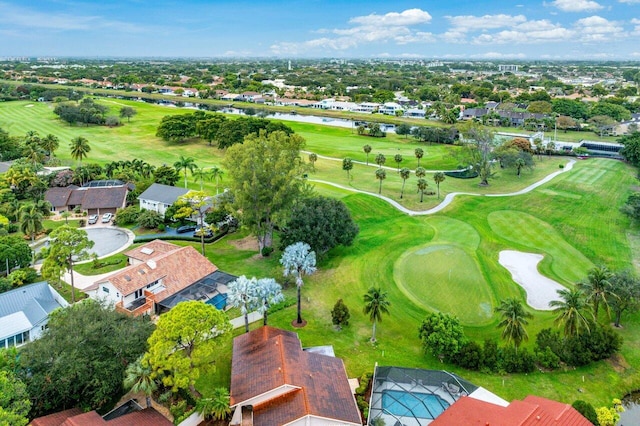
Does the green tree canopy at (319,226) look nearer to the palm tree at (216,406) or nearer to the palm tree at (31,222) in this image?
the palm tree at (216,406)

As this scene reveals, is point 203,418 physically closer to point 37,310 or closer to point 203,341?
point 203,341

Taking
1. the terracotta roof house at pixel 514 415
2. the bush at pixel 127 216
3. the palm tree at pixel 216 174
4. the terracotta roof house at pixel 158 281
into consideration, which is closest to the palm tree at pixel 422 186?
the palm tree at pixel 216 174

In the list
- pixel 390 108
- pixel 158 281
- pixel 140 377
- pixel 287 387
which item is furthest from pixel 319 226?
pixel 390 108

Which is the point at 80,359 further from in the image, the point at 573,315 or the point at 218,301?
the point at 573,315

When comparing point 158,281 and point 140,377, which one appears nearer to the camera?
point 140,377

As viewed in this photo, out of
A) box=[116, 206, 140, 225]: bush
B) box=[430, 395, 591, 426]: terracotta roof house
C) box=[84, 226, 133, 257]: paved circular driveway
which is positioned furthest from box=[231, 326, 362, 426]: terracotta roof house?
box=[116, 206, 140, 225]: bush

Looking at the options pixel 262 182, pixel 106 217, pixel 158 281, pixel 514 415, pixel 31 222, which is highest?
pixel 262 182
